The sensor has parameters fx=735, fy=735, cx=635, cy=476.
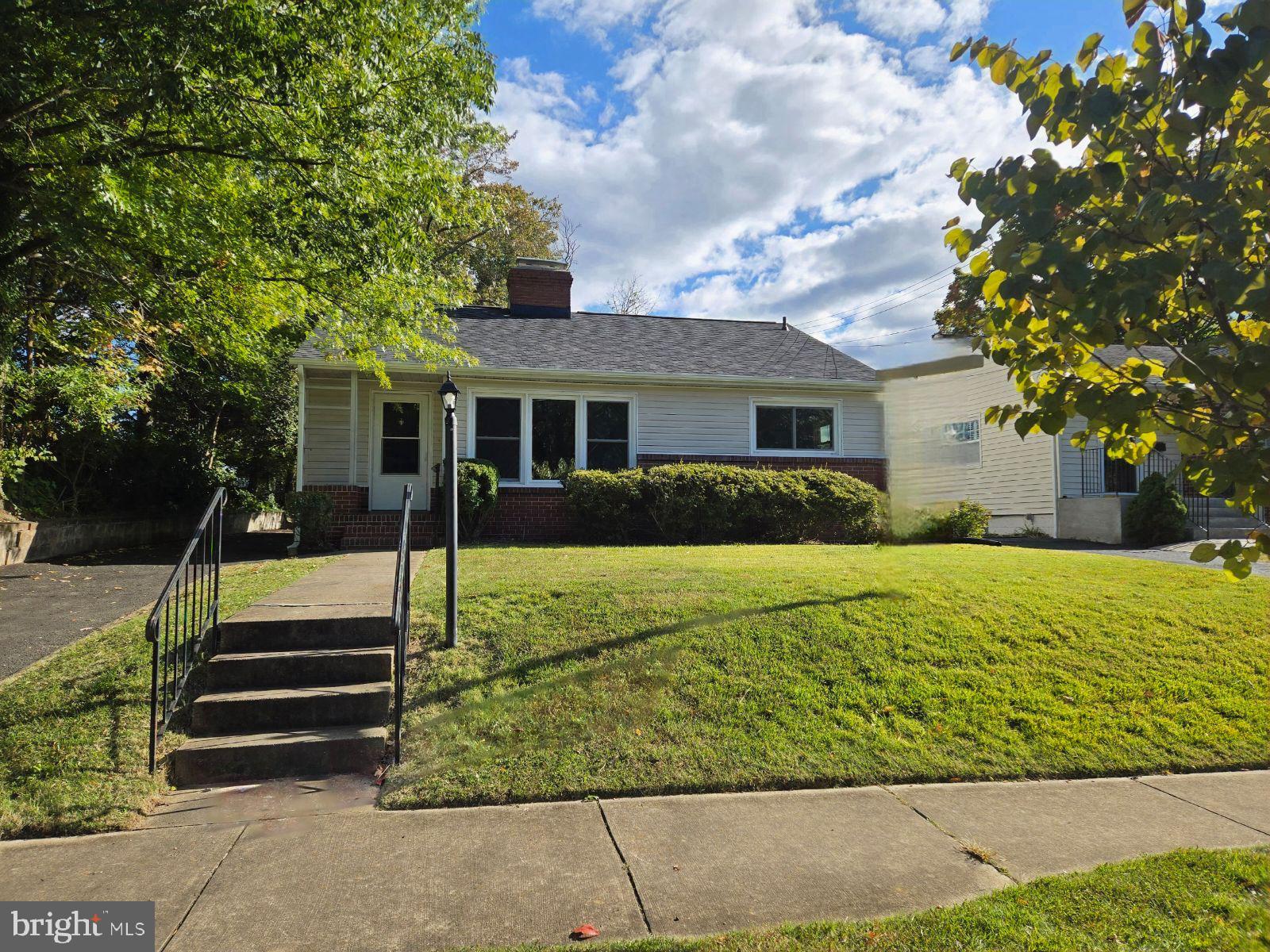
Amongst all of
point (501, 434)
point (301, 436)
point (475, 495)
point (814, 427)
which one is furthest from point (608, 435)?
point (301, 436)

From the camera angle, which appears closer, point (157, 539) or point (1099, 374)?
point (1099, 374)

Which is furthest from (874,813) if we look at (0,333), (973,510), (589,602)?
(0,333)

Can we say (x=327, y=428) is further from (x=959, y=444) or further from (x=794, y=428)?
(x=959, y=444)

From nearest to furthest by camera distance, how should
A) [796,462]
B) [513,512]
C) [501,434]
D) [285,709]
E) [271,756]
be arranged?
[271,756] → [285,709] → [513,512] → [501,434] → [796,462]

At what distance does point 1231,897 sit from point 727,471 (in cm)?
949

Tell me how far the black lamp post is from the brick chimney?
995cm

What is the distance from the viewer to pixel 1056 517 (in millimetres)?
16375

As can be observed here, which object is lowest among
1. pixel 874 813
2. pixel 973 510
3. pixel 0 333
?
pixel 874 813

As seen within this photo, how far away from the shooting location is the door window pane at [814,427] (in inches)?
587

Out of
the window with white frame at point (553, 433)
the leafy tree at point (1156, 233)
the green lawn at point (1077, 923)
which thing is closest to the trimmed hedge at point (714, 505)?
the window with white frame at point (553, 433)

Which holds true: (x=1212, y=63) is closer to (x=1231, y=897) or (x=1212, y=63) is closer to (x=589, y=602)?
(x=1231, y=897)

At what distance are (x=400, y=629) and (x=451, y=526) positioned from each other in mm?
1467

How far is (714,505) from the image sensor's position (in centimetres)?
1201

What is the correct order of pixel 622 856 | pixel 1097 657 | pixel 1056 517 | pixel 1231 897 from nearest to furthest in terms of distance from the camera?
pixel 1231 897
pixel 622 856
pixel 1097 657
pixel 1056 517
